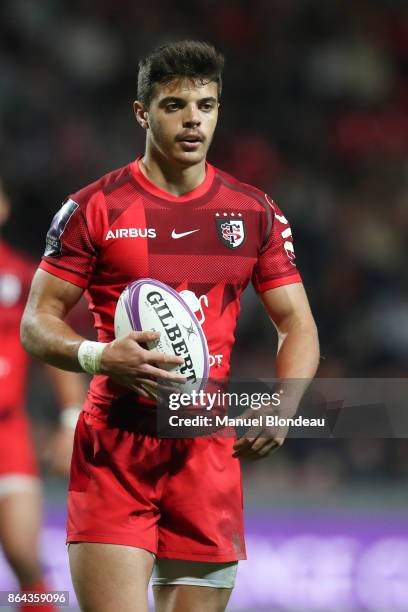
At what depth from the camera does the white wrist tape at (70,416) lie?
5059mm

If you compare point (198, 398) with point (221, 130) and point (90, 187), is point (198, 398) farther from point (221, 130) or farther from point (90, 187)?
point (221, 130)

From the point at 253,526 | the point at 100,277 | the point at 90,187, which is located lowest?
the point at 253,526

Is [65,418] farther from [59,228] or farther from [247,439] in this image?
[247,439]

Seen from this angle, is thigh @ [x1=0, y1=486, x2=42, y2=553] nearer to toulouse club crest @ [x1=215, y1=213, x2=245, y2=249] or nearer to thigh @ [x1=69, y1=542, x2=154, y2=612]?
thigh @ [x1=69, y1=542, x2=154, y2=612]

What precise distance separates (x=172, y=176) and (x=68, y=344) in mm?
622

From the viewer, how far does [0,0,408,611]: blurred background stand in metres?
6.56

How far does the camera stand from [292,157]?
955cm

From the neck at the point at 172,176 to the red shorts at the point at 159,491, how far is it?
0.72 meters

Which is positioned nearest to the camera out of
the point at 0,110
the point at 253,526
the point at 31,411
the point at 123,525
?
the point at 123,525

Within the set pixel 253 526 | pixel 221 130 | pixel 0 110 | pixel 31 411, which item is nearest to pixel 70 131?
pixel 0 110

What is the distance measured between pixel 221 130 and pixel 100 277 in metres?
6.46

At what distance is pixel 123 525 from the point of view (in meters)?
3.12

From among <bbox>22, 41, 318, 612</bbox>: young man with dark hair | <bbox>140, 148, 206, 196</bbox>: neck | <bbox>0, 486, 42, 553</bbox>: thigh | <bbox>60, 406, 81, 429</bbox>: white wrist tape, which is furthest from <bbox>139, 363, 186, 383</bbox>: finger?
<bbox>0, 486, 42, 553</bbox>: thigh

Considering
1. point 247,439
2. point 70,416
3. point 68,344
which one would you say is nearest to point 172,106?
point 68,344
